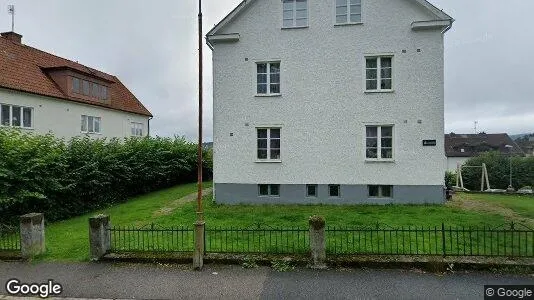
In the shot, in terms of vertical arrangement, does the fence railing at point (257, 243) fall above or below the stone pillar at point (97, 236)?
below

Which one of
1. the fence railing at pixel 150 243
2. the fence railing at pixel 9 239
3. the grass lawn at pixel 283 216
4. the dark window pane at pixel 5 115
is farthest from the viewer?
the dark window pane at pixel 5 115

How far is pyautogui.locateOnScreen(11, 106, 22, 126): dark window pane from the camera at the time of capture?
20266mm

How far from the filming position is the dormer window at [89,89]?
25375mm

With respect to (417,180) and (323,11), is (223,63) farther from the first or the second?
(417,180)

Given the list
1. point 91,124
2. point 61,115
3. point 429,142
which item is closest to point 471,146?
point 429,142

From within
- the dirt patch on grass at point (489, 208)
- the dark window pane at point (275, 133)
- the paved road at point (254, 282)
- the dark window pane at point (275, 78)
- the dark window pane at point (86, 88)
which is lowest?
the paved road at point (254, 282)

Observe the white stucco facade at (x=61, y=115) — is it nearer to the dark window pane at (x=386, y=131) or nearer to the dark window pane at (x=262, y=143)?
the dark window pane at (x=262, y=143)

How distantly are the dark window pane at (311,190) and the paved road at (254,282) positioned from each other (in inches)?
326

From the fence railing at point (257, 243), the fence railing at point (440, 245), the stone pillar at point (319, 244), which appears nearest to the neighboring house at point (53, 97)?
the fence railing at point (257, 243)

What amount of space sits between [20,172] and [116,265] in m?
6.38

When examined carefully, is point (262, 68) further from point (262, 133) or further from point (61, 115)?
point (61, 115)

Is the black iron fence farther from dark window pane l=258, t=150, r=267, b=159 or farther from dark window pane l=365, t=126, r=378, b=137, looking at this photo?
dark window pane l=258, t=150, r=267, b=159

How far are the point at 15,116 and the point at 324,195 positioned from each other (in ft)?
60.5

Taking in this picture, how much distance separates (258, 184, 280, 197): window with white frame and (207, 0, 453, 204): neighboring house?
0.04m
